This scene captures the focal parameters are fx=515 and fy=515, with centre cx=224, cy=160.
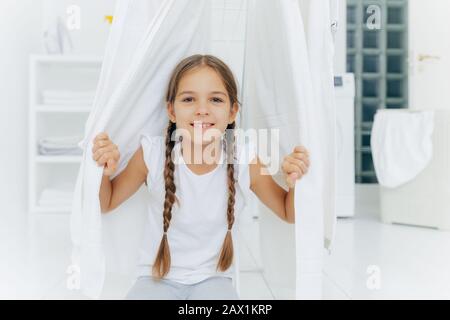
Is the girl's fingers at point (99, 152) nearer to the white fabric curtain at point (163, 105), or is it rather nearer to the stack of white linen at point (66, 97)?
the white fabric curtain at point (163, 105)

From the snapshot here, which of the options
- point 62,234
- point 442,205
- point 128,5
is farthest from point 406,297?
point 62,234

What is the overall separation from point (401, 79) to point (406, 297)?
104 inches

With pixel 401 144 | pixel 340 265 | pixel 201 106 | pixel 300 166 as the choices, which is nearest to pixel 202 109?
pixel 201 106

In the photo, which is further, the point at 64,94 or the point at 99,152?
the point at 64,94

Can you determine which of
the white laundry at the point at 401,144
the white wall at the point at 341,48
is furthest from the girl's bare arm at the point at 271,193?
the white wall at the point at 341,48

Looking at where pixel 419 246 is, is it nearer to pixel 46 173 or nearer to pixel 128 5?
pixel 128 5

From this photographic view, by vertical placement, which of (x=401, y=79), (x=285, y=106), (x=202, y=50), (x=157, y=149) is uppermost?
(x=401, y=79)

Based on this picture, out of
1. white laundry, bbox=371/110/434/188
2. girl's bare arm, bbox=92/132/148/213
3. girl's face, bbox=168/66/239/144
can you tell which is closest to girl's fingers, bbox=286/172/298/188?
girl's face, bbox=168/66/239/144

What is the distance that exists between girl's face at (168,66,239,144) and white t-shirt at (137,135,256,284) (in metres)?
0.08

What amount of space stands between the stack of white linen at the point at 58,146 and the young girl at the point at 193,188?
1.91 m

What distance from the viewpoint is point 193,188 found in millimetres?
1195

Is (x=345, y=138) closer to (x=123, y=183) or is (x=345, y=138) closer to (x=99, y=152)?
(x=123, y=183)

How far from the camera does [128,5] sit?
1.15 meters

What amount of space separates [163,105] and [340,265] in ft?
2.73
